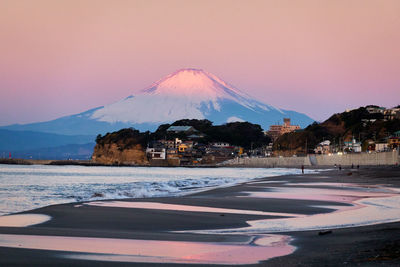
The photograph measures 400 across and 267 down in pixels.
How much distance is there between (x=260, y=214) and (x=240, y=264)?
799 centimetres

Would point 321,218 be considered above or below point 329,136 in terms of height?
below

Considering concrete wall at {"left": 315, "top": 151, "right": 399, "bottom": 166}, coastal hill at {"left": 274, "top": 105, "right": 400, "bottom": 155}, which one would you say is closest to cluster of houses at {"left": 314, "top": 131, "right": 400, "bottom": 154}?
coastal hill at {"left": 274, "top": 105, "right": 400, "bottom": 155}

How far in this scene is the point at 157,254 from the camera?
327 inches

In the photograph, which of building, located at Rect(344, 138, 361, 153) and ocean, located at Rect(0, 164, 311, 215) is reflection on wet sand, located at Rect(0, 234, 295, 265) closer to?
ocean, located at Rect(0, 164, 311, 215)

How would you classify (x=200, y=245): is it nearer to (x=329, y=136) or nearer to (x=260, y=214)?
(x=260, y=214)

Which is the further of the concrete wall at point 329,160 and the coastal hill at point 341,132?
the coastal hill at point 341,132

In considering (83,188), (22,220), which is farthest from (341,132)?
(22,220)

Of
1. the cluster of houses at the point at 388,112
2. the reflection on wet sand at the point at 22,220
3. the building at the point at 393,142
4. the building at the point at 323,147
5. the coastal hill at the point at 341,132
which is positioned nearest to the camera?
the reflection on wet sand at the point at 22,220

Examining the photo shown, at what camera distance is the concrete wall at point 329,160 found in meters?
85.1

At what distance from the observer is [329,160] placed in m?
115

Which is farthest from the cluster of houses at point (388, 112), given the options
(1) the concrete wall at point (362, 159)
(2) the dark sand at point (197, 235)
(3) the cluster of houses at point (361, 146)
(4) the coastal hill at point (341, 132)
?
(2) the dark sand at point (197, 235)

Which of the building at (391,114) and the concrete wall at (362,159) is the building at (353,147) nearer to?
the building at (391,114)

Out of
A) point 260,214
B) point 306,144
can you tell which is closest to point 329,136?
point 306,144

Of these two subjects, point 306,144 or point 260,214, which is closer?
point 260,214
